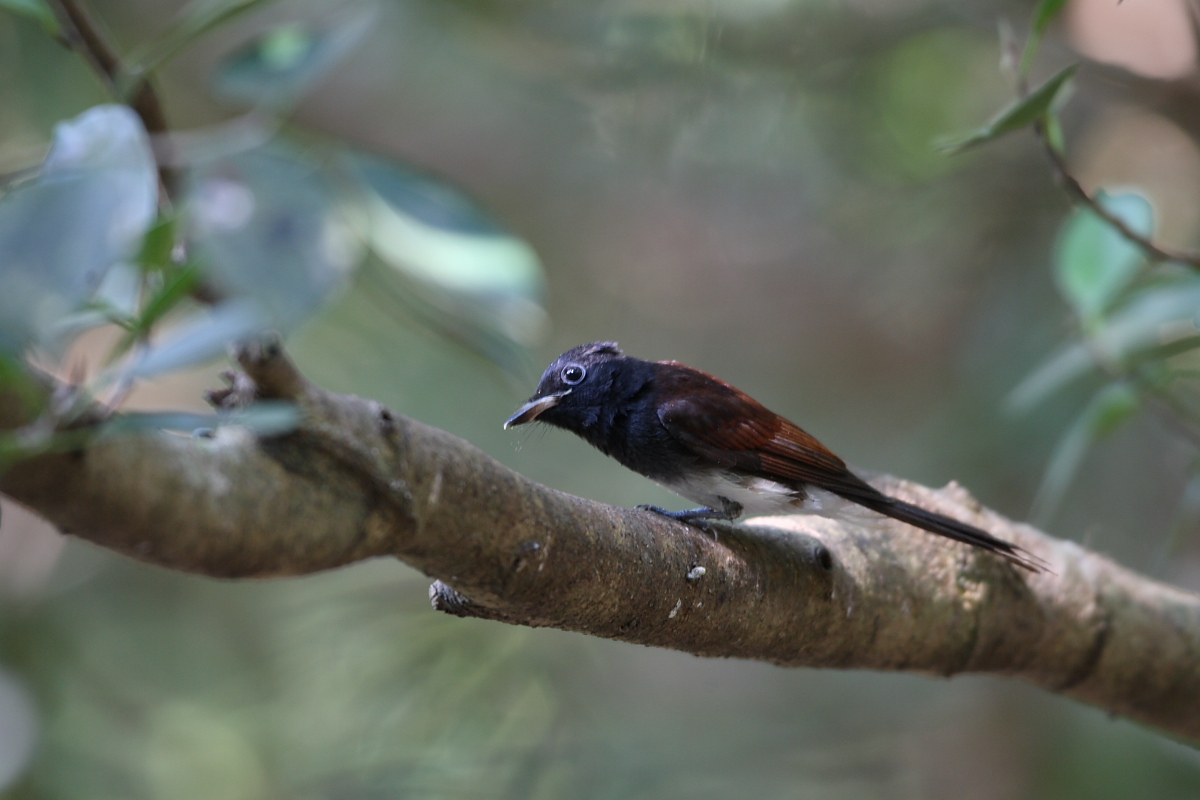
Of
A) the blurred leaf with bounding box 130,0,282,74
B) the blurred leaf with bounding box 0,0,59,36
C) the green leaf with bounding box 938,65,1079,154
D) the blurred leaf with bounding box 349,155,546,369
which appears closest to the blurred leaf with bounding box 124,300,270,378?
the blurred leaf with bounding box 349,155,546,369

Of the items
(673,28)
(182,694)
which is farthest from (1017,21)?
(182,694)

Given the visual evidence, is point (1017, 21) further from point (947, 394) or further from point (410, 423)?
point (410, 423)

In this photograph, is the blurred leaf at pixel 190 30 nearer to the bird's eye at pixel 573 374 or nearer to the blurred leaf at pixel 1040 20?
the bird's eye at pixel 573 374

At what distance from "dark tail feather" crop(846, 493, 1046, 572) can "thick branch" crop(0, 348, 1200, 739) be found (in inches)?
3.2

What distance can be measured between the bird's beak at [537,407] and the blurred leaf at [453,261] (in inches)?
31.1

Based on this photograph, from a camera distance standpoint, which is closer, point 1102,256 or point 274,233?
point 274,233

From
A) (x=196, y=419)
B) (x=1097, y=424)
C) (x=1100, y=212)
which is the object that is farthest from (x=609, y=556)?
(x=1097, y=424)

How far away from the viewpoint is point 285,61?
6.34ft

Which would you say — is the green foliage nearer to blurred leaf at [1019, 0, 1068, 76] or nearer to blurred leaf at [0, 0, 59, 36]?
blurred leaf at [1019, 0, 1068, 76]

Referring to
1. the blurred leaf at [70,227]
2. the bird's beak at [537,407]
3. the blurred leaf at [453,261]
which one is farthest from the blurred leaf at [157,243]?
the bird's beak at [537,407]

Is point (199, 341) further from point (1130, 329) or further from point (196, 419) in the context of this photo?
point (1130, 329)

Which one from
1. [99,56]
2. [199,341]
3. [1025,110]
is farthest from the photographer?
[1025,110]

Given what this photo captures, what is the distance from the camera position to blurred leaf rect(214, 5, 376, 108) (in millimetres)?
1852

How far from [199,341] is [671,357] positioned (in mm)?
5476
